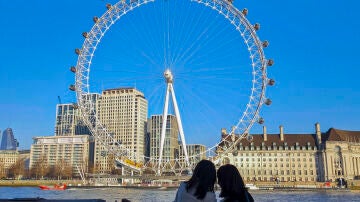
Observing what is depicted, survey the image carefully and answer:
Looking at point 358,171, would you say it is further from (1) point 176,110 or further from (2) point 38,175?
(2) point 38,175

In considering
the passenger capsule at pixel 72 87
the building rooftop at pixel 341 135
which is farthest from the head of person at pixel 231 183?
the building rooftop at pixel 341 135

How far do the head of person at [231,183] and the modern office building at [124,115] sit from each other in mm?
86464

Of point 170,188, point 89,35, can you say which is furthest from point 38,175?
point 89,35

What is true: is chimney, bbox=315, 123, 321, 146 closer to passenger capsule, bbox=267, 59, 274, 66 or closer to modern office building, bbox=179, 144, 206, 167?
modern office building, bbox=179, 144, 206, 167

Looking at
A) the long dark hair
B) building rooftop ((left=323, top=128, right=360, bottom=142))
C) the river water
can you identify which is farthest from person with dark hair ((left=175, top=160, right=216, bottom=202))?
building rooftop ((left=323, top=128, right=360, bottom=142))

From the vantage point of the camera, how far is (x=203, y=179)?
550 cm

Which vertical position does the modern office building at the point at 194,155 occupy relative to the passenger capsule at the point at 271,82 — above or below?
below

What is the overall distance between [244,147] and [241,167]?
5808 mm

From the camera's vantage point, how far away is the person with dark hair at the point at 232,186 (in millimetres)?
5277

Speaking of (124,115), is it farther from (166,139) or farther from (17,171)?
(17,171)

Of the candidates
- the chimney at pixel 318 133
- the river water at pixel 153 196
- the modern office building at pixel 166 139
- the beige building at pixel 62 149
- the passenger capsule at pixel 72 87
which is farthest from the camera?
the beige building at pixel 62 149

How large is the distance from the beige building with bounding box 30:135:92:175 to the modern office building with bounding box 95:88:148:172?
30.3ft

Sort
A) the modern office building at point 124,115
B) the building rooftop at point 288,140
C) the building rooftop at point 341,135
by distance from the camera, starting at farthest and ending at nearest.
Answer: the modern office building at point 124,115 → the building rooftop at point 288,140 → the building rooftop at point 341,135

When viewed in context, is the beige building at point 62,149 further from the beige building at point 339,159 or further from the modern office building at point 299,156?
Answer: the beige building at point 339,159
